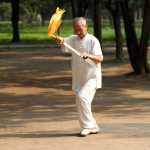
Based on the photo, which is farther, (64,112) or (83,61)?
(64,112)

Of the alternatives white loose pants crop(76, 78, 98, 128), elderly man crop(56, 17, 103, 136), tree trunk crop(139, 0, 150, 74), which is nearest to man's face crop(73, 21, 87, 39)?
elderly man crop(56, 17, 103, 136)

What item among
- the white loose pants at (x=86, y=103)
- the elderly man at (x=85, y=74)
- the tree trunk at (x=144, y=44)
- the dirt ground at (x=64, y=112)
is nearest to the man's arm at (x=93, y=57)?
the elderly man at (x=85, y=74)

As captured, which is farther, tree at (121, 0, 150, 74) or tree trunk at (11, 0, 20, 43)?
tree trunk at (11, 0, 20, 43)

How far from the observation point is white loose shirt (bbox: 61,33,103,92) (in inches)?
217

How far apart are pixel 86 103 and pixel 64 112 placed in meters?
2.47

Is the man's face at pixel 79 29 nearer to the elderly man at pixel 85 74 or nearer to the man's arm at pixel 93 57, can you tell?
the elderly man at pixel 85 74

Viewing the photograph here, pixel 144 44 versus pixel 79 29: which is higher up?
pixel 79 29

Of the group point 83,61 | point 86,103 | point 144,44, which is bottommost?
point 86,103

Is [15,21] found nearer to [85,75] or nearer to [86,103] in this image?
[85,75]

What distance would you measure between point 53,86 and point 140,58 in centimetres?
399

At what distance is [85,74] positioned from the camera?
18.6ft

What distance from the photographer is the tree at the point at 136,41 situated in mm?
13859

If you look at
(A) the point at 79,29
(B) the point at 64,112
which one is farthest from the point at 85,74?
(B) the point at 64,112

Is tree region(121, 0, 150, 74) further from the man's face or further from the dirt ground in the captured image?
the man's face
